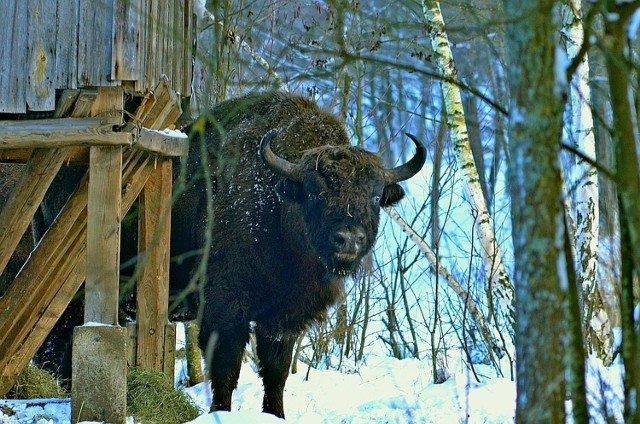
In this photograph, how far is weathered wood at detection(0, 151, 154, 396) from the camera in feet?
25.3

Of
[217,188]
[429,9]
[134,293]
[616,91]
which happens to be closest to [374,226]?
[217,188]

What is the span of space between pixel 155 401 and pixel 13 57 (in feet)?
10.0

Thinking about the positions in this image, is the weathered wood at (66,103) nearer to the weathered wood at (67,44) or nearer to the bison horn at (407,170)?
the weathered wood at (67,44)

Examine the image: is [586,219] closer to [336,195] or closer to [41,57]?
[336,195]

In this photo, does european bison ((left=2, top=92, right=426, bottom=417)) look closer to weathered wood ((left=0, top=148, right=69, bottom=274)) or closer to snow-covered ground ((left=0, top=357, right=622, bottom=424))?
snow-covered ground ((left=0, top=357, right=622, bottom=424))

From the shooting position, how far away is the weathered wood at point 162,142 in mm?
7883

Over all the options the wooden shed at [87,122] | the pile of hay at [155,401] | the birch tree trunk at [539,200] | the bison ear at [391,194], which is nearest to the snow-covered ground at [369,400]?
the pile of hay at [155,401]

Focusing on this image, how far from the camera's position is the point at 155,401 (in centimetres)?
809

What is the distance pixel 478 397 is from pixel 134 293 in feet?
11.3

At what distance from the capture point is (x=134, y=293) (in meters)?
9.41

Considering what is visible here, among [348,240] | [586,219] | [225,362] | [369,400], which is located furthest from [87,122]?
[586,219]

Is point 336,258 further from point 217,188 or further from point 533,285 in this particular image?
point 533,285

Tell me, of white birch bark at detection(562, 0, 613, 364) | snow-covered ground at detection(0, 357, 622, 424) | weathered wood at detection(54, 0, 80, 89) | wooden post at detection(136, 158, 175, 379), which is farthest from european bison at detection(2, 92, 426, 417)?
white birch bark at detection(562, 0, 613, 364)

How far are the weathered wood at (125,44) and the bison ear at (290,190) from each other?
199cm
